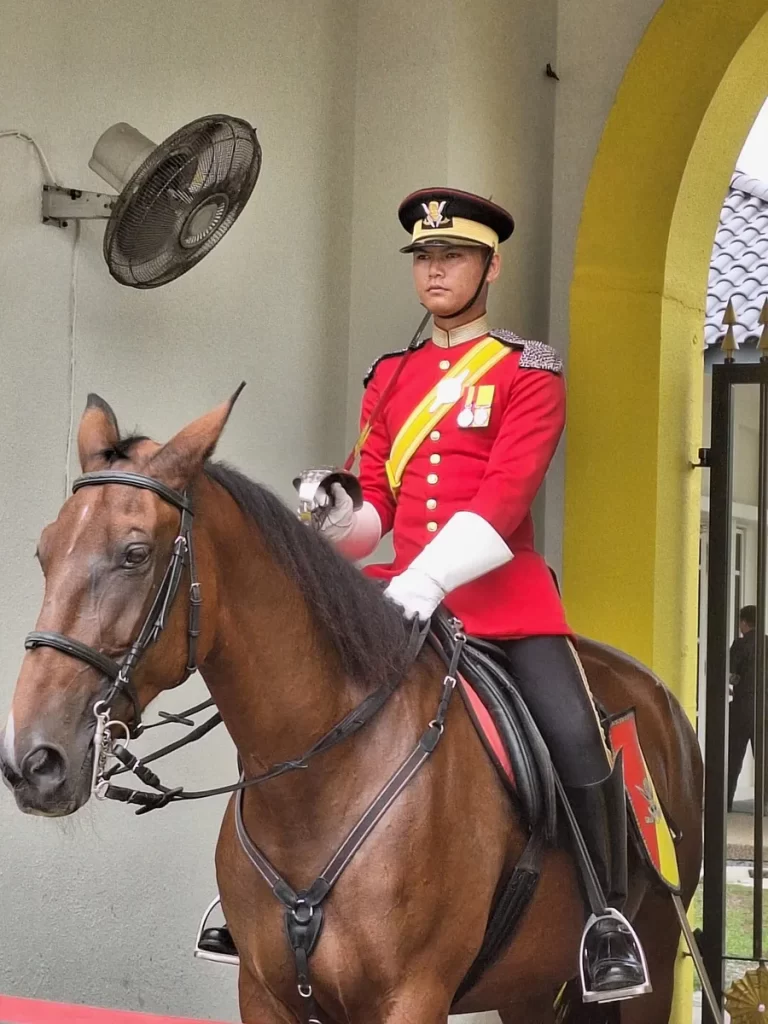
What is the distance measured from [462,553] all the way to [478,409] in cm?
45

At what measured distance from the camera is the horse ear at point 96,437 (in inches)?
99.0

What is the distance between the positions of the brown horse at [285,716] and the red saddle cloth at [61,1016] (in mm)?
450

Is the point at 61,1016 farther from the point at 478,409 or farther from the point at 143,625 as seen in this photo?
the point at 478,409

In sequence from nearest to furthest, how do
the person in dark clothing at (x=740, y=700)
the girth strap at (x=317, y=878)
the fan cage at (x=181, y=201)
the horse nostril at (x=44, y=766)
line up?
the horse nostril at (x=44, y=766) → the girth strap at (x=317, y=878) → the fan cage at (x=181, y=201) → the person in dark clothing at (x=740, y=700)

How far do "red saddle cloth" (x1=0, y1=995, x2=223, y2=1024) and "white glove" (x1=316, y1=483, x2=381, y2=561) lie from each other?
3.92ft

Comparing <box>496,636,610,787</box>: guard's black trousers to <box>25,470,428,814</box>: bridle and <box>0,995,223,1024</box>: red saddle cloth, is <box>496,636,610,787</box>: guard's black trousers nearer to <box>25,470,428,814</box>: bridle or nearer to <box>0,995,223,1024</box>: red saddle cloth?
<box>25,470,428,814</box>: bridle

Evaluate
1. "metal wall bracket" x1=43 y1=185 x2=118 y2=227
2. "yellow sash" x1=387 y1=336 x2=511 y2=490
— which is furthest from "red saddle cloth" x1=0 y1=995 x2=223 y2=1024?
"metal wall bracket" x1=43 y1=185 x2=118 y2=227

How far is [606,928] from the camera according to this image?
3.23 metres

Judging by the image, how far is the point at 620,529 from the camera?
498 centimetres

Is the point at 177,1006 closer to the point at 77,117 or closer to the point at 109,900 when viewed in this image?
the point at 109,900

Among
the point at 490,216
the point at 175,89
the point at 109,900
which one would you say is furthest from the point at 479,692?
the point at 175,89

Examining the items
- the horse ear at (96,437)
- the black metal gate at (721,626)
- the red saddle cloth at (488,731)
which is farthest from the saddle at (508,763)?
the black metal gate at (721,626)

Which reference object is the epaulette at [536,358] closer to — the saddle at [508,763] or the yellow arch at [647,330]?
the saddle at [508,763]

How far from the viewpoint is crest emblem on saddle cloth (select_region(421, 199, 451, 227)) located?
11.3ft
